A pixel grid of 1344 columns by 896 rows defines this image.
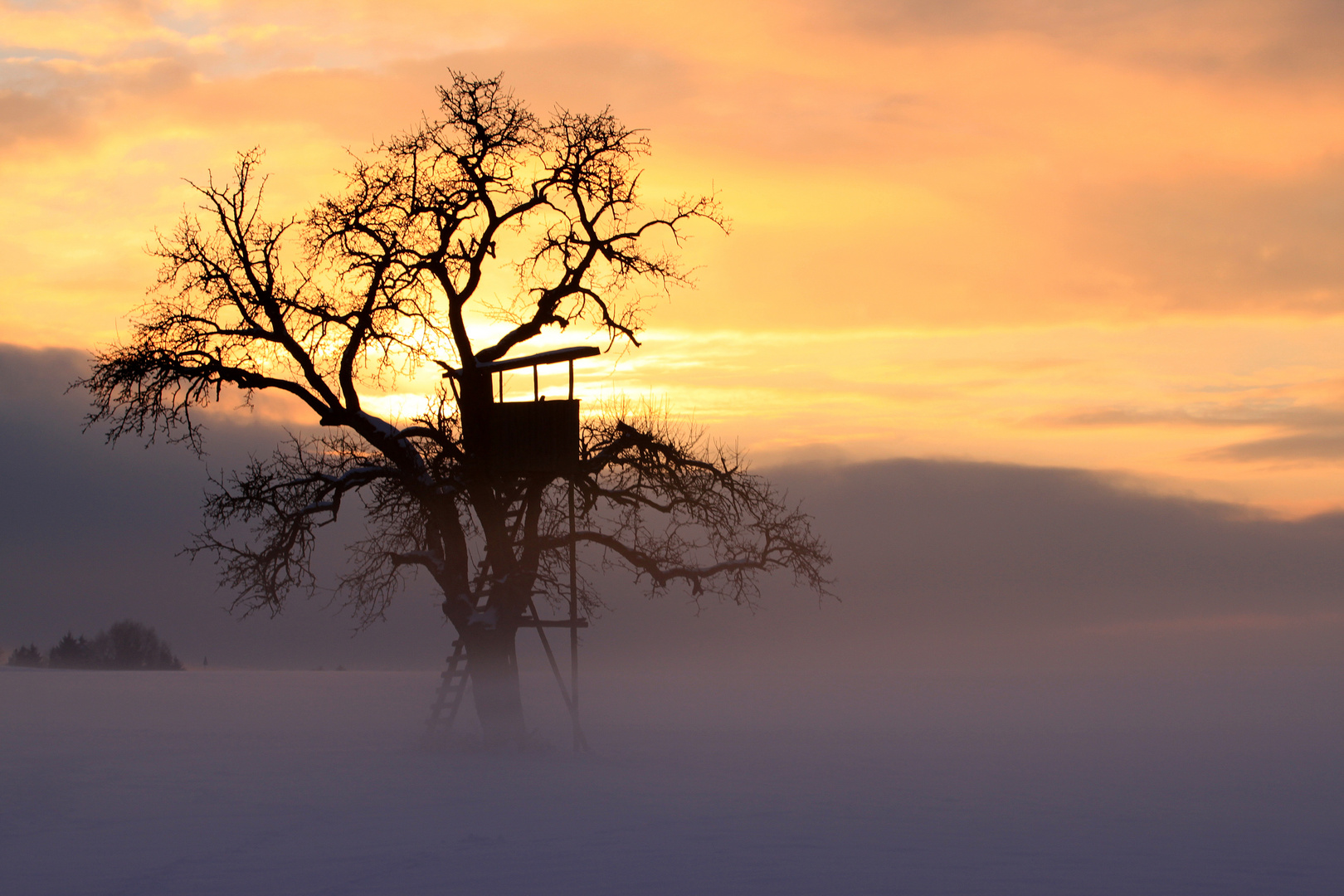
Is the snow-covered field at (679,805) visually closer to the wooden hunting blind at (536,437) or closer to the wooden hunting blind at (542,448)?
the wooden hunting blind at (542,448)

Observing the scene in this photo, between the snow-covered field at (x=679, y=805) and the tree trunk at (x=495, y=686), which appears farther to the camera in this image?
the tree trunk at (x=495, y=686)

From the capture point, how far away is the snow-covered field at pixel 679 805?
1072cm

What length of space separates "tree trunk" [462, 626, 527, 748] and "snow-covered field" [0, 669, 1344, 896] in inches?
35.9

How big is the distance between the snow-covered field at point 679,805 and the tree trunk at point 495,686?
912 mm

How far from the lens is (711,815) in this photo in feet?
45.4

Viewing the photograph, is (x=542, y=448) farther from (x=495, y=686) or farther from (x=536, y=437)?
(x=495, y=686)

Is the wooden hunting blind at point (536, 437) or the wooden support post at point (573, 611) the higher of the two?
the wooden hunting blind at point (536, 437)

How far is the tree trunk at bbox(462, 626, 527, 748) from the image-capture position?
20.8 metres

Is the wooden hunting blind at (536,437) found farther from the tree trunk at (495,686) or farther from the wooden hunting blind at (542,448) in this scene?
the tree trunk at (495,686)

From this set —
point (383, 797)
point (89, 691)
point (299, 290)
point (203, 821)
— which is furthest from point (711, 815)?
point (89, 691)

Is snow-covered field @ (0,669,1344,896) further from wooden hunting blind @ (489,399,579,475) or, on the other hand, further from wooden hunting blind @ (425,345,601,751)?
wooden hunting blind @ (489,399,579,475)

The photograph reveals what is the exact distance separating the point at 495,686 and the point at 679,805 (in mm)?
7202

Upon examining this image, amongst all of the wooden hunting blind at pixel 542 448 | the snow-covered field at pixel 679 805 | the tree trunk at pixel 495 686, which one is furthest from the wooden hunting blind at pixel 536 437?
the snow-covered field at pixel 679 805

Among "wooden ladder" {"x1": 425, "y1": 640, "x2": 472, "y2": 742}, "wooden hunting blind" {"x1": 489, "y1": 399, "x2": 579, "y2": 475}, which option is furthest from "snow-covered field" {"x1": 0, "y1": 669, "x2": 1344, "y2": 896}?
"wooden hunting blind" {"x1": 489, "y1": 399, "x2": 579, "y2": 475}
